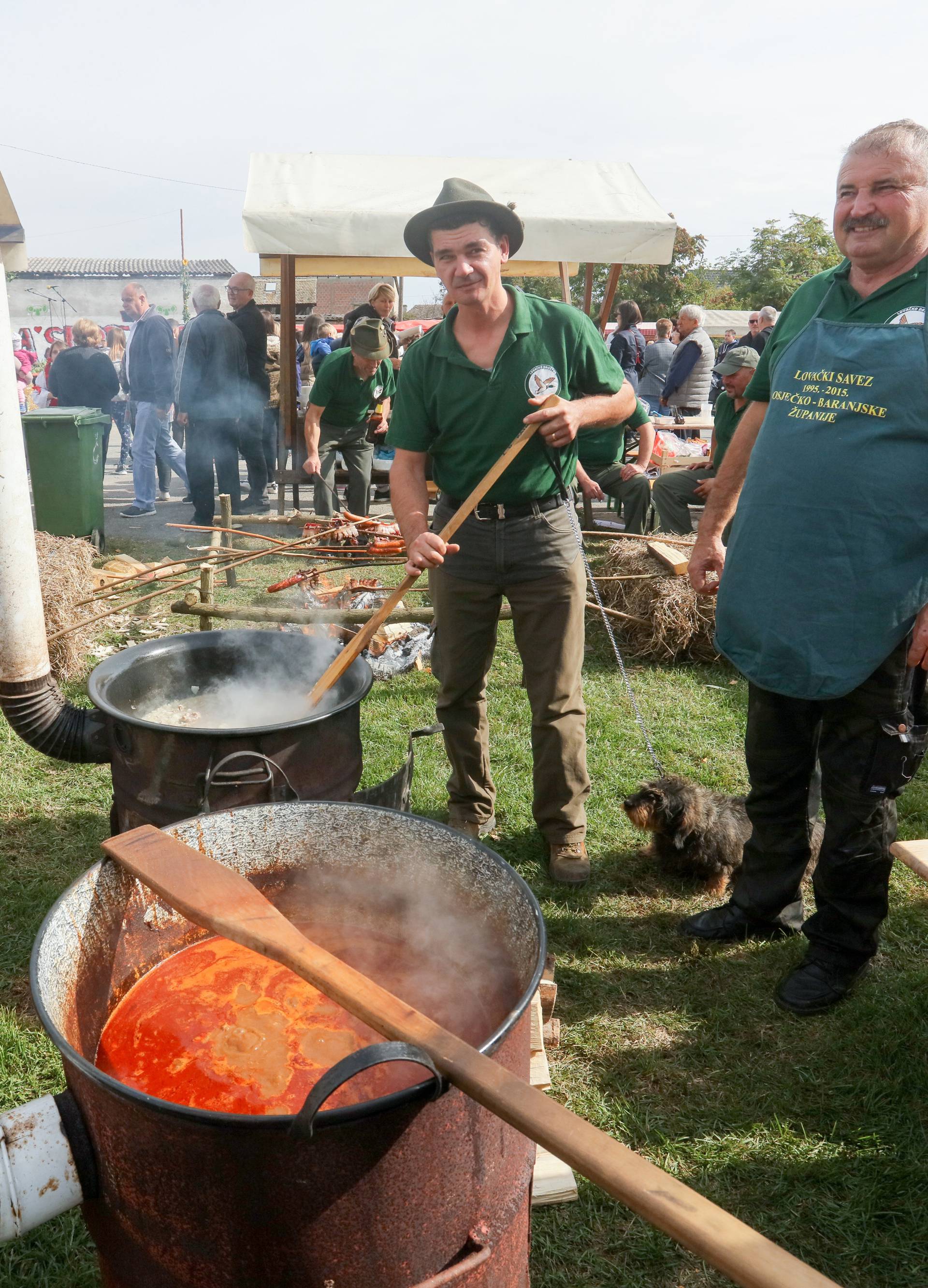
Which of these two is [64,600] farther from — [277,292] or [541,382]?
[277,292]

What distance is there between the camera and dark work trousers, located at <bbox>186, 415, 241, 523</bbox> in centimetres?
953

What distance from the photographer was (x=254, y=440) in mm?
10312

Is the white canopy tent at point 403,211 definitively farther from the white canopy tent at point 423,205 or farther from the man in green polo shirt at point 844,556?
the man in green polo shirt at point 844,556

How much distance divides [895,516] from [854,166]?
39.1 inches

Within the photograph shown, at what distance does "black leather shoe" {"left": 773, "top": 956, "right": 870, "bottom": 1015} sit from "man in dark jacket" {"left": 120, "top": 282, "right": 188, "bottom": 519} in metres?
9.32

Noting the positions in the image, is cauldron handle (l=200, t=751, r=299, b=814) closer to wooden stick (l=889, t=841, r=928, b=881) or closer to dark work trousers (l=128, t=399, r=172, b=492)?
wooden stick (l=889, t=841, r=928, b=881)

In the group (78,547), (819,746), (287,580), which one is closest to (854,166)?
(819,746)

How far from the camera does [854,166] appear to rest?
248 cm

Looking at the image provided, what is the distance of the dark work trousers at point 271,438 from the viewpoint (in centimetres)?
1084

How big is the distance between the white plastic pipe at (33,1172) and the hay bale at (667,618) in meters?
5.06

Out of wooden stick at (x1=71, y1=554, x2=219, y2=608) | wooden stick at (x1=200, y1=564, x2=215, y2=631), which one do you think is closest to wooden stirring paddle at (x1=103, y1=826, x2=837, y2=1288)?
wooden stick at (x1=200, y1=564, x2=215, y2=631)

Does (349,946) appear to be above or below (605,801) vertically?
above

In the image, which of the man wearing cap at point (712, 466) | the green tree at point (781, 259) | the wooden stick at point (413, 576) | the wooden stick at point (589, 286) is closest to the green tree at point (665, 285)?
the green tree at point (781, 259)

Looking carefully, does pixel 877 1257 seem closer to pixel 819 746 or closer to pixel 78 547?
pixel 819 746
